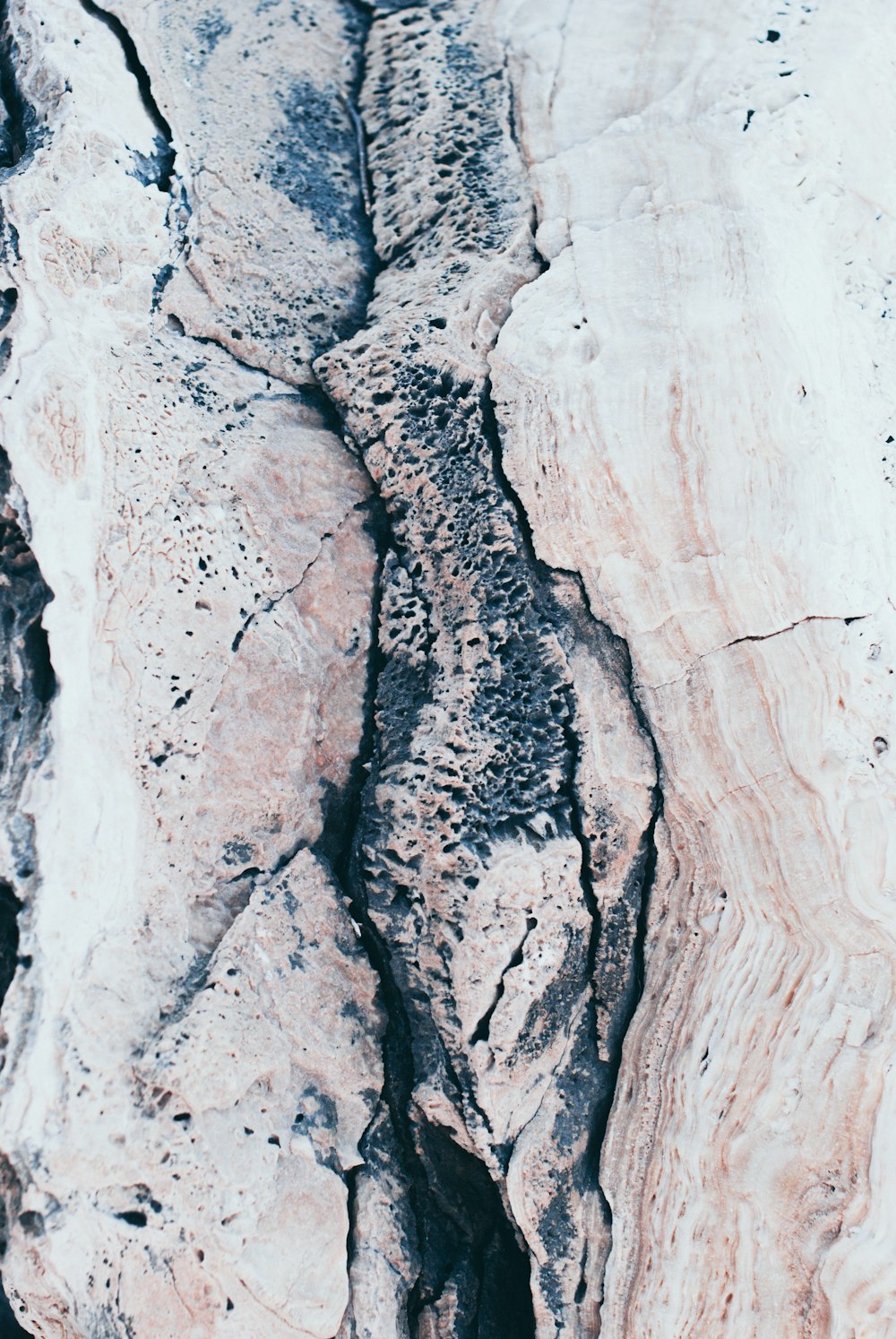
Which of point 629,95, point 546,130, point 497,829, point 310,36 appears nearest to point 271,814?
point 497,829

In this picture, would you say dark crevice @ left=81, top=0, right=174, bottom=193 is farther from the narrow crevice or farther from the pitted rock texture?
the narrow crevice

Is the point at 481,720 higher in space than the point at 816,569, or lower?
lower

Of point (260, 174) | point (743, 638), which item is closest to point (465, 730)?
point (743, 638)

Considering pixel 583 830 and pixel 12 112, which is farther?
pixel 12 112

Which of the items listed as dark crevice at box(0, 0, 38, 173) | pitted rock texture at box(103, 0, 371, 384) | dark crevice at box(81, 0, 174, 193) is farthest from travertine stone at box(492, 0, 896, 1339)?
dark crevice at box(0, 0, 38, 173)

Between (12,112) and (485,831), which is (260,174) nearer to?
(12,112)

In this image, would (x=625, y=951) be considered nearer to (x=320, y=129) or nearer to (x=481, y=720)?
(x=481, y=720)
